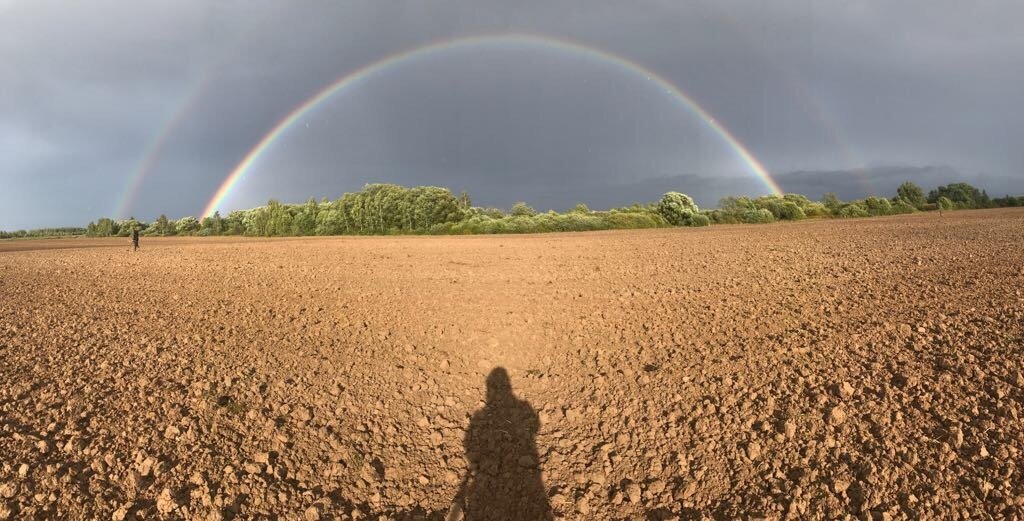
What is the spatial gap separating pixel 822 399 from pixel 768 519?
2.09 m

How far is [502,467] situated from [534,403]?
1.49 metres

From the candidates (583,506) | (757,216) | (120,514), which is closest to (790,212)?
(757,216)

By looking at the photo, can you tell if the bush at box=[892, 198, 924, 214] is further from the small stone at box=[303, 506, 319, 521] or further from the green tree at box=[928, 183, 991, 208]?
the small stone at box=[303, 506, 319, 521]

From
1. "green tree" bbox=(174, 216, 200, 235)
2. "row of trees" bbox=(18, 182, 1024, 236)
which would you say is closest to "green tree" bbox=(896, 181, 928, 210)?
"row of trees" bbox=(18, 182, 1024, 236)

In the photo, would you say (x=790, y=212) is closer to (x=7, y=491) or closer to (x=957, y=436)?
(x=957, y=436)

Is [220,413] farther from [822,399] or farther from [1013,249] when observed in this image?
[1013,249]

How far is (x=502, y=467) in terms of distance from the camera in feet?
19.2

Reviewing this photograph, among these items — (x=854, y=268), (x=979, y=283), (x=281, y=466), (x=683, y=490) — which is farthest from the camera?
(x=854, y=268)

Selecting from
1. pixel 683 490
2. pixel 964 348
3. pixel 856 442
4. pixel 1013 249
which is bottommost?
pixel 683 490

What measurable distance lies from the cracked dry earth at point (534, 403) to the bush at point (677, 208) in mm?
49980

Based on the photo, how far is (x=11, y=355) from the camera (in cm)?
793

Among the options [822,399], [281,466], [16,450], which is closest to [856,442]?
[822,399]

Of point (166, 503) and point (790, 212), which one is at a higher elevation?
point (790, 212)

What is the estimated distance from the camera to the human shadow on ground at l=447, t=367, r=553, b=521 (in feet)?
16.9
